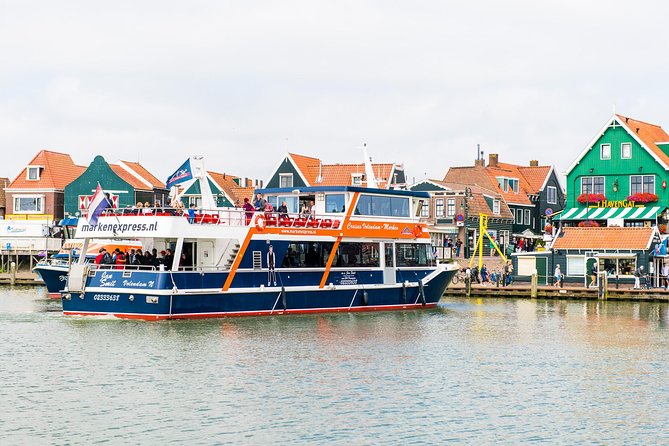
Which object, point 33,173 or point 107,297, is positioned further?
point 33,173

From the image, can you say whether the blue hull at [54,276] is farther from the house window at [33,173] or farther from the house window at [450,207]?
the house window at [450,207]

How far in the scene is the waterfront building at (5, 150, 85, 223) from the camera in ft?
286

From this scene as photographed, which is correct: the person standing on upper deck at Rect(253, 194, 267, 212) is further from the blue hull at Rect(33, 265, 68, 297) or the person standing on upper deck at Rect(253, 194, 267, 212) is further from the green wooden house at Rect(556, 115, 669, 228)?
the green wooden house at Rect(556, 115, 669, 228)

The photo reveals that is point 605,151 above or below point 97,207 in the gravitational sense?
above

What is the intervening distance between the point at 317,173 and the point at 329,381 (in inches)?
2353

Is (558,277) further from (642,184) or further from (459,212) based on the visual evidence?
(459,212)

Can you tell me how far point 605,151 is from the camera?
74.2 m

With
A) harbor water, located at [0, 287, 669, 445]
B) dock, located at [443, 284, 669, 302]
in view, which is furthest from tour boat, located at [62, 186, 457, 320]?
dock, located at [443, 284, 669, 302]

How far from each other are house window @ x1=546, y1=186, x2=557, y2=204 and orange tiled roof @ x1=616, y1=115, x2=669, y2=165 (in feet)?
56.2

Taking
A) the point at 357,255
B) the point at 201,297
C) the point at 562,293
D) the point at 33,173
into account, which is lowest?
the point at 562,293

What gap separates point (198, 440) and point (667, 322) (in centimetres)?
2828

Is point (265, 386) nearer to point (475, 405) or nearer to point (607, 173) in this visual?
point (475, 405)

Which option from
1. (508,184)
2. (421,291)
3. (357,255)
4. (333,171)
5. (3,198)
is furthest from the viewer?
(3,198)

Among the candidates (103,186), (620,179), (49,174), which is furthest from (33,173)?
(620,179)
